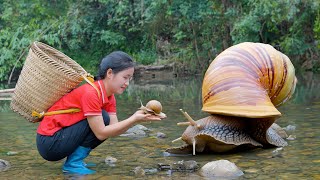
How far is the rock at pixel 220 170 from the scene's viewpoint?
12.5ft

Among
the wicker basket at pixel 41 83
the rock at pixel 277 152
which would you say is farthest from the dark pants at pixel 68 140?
the rock at pixel 277 152

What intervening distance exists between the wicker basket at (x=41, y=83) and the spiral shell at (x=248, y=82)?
1.28 m

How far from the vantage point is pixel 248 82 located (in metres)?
4.89

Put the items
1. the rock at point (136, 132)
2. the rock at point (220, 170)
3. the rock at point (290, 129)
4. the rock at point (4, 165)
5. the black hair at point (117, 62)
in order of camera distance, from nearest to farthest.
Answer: the rock at point (220, 170)
the black hair at point (117, 62)
the rock at point (4, 165)
the rock at point (290, 129)
the rock at point (136, 132)

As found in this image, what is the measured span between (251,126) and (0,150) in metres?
2.30

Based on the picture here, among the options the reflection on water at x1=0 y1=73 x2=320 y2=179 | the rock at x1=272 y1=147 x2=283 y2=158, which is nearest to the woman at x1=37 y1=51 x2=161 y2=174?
the reflection on water at x1=0 y1=73 x2=320 y2=179

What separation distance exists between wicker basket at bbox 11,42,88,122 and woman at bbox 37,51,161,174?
63 mm

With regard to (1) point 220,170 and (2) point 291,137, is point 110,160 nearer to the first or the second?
(1) point 220,170

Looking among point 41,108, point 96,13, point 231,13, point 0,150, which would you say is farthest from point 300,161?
point 96,13

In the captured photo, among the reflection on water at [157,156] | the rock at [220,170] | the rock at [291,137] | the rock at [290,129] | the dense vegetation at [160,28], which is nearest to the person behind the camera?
the rock at [220,170]

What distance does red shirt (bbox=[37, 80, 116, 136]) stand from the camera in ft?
13.2

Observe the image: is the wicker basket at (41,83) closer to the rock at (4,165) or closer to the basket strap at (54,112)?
the basket strap at (54,112)

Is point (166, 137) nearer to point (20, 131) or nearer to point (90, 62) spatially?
point (20, 131)

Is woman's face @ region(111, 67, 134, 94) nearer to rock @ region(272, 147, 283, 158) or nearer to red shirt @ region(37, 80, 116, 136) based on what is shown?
red shirt @ region(37, 80, 116, 136)
